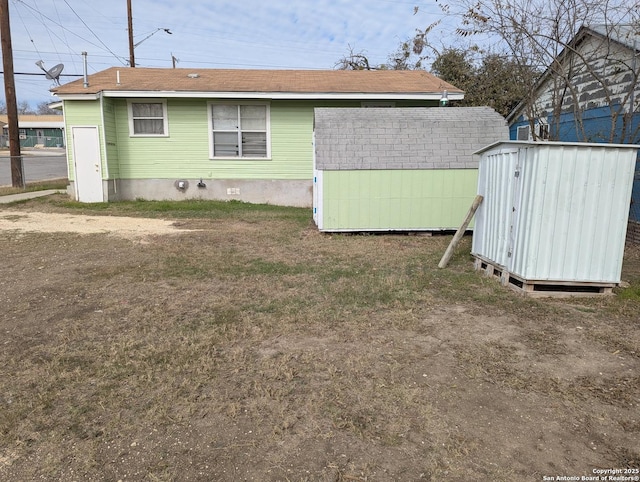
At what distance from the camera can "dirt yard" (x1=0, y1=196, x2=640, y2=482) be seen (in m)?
2.50

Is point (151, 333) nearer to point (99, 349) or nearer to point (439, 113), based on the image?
point (99, 349)

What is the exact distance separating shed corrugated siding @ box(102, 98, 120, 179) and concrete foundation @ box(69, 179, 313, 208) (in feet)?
1.72

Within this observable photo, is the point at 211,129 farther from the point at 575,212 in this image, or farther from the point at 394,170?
the point at 575,212

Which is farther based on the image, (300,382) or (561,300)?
(561,300)

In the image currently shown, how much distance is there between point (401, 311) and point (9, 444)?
3.45 metres

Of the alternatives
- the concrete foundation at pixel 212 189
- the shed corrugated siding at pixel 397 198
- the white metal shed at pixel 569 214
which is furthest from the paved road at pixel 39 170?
the white metal shed at pixel 569 214

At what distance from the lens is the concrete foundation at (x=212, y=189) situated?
1402 centimetres

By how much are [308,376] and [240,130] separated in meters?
11.6

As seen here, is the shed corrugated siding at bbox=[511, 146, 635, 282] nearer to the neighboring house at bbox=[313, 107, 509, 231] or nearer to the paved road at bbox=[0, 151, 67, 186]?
the neighboring house at bbox=[313, 107, 509, 231]

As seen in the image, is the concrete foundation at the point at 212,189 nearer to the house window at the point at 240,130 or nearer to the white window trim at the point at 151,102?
the house window at the point at 240,130

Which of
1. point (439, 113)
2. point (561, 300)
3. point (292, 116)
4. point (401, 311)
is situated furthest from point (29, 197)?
point (561, 300)

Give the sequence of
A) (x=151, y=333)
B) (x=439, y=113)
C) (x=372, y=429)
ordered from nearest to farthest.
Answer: (x=372, y=429)
(x=151, y=333)
(x=439, y=113)

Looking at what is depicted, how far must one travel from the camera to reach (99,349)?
382 cm

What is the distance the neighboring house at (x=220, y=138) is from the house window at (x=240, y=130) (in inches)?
1.2
